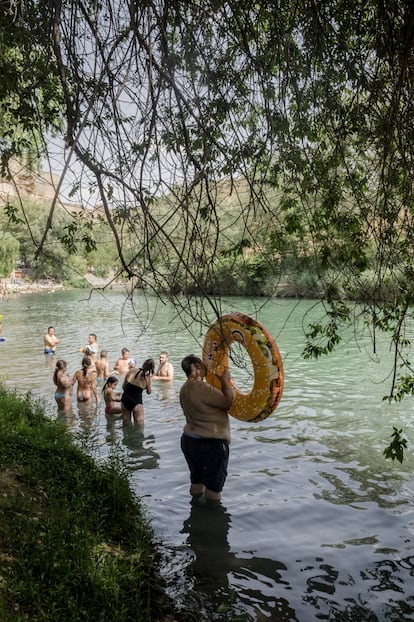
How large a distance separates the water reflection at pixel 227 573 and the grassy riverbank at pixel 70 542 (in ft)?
1.28

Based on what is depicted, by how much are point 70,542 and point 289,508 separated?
8.95 ft

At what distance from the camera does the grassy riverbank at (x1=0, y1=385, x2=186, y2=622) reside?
136 inches

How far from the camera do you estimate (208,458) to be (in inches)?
226

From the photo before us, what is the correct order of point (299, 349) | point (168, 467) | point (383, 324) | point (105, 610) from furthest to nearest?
1. point (299, 349)
2. point (168, 467)
3. point (383, 324)
4. point (105, 610)

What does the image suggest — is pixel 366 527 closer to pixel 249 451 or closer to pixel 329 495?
pixel 329 495

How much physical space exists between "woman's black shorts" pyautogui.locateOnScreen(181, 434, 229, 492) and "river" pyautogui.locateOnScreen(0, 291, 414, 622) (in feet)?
1.11

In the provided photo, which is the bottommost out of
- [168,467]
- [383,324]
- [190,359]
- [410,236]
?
[168,467]

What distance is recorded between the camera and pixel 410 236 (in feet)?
12.8

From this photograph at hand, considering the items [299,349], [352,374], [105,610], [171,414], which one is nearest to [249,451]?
[171,414]

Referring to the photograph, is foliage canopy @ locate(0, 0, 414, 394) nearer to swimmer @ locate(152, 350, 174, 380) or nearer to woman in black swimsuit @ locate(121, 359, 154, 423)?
woman in black swimsuit @ locate(121, 359, 154, 423)

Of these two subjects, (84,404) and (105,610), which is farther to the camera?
(84,404)

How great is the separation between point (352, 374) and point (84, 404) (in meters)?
6.83

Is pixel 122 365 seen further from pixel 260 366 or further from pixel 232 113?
pixel 232 113

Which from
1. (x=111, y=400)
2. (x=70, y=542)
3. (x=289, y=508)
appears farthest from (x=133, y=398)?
(x=70, y=542)
